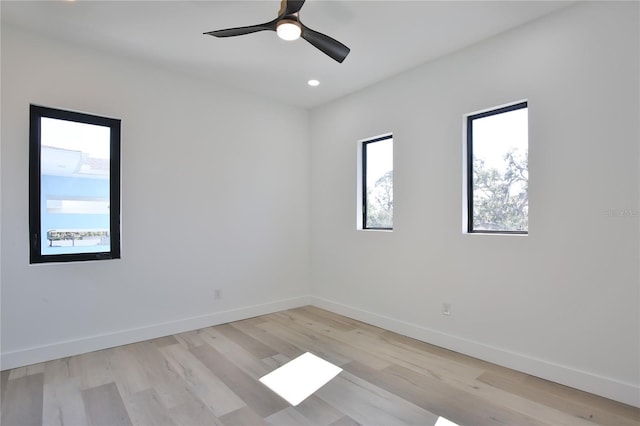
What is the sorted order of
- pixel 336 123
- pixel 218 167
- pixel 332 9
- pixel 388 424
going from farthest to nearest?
1. pixel 336 123
2. pixel 218 167
3. pixel 332 9
4. pixel 388 424

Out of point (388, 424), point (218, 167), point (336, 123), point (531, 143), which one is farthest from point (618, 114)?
point (218, 167)

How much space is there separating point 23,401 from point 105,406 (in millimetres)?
597

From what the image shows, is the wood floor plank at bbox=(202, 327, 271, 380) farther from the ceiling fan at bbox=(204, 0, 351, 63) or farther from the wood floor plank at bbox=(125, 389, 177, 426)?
the ceiling fan at bbox=(204, 0, 351, 63)

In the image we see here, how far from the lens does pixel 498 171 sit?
10.1 ft

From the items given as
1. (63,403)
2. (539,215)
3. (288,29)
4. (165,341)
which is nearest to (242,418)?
(63,403)

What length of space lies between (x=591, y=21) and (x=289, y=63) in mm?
2542

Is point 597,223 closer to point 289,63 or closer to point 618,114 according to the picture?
point 618,114

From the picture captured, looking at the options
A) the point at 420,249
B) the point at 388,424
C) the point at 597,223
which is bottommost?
the point at 388,424

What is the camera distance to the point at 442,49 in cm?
323

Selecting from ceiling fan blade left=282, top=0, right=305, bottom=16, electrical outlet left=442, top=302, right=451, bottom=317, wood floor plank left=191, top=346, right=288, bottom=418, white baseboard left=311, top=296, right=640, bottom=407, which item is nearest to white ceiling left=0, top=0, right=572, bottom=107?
ceiling fan blade left=282, top=0, right=305, bottom=16

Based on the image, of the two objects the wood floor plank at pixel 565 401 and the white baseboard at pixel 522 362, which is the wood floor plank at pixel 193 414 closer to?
the wood floor plank at pixel 565 401

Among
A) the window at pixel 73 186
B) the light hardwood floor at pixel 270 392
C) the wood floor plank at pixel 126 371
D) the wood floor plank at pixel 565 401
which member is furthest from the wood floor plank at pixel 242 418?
the window at pixel 73 186

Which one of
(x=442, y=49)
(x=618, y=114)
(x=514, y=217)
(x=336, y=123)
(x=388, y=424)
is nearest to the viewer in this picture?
(x=388, y=424)

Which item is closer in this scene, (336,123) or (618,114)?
(618,114)
